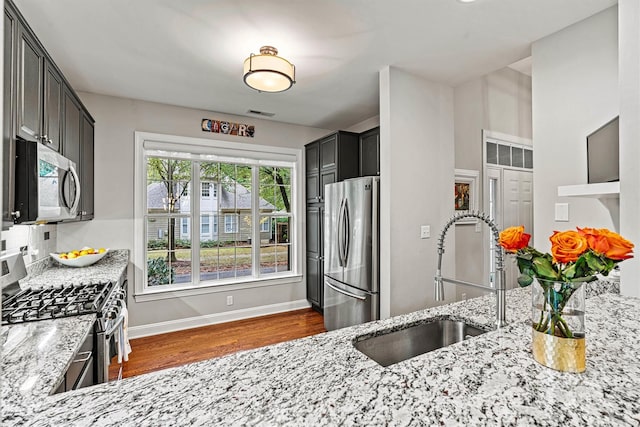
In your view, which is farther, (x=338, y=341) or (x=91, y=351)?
(x=91, y=351)

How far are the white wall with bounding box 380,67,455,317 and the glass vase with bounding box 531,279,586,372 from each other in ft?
6.52

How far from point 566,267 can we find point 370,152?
10.1ft

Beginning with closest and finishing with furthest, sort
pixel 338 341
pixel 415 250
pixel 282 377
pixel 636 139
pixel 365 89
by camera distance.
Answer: pixel 282 377, pixel 338 341, pixel 636 139, pixel 415 250, pixel 365 89

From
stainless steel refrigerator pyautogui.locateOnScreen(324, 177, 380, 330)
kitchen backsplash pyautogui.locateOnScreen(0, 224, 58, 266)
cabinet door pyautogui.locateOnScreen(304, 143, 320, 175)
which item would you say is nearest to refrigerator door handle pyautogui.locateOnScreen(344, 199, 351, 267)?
stainless steel refrigerator pyautogui.locateOnScreen(324, 177, 380, 330)

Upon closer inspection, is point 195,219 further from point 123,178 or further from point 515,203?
point 515,203

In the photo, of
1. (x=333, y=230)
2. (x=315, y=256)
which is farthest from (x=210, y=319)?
(x=333, y=230)

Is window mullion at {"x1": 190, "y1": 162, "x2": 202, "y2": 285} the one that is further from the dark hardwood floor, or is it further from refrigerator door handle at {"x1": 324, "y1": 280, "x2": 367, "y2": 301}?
refrigerator door handle at {"x1": 324, "y1": 280, "x2": 367, "y2": 301}

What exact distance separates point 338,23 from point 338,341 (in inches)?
80.3

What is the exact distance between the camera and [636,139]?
1616 mm

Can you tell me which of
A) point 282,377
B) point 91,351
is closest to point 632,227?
point 282,377

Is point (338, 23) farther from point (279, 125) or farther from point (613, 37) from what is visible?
point (279, 125)

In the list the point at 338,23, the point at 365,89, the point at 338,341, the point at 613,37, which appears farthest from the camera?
the point at 365,89

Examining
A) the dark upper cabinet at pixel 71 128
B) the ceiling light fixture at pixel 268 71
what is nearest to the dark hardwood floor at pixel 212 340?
the dark upper cabinet at pixel 71 128

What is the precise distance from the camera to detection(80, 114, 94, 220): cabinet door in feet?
10.0
